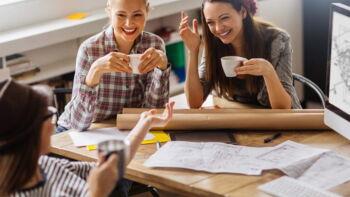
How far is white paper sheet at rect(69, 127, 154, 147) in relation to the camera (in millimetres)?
2381

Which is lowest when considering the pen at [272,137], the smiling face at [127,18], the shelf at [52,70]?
the shelf at [52,70]

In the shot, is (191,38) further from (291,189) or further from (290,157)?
(291,189)

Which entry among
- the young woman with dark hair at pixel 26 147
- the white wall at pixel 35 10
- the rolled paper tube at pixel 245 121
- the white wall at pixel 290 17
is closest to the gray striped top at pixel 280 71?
the rolled paper tube at pixel 245 121

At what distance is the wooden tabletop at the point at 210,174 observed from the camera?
1980mm

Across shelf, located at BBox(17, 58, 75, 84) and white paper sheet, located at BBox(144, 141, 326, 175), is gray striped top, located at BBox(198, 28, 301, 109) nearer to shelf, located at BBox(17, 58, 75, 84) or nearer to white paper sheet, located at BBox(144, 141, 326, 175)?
white paper sheet, located at BBox(144, 141, 326, 175)

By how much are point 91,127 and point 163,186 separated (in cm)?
53

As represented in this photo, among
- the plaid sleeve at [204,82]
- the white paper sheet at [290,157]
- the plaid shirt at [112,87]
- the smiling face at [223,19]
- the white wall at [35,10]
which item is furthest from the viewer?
the white wall at [35,10]

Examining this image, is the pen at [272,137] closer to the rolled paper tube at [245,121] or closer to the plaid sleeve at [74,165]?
the rolled paper tube at [245,121]

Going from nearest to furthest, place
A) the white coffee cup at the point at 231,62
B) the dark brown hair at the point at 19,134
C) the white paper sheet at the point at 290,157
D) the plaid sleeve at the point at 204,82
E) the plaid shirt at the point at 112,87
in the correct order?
1. the dark brown hair at the point at 19,134
2. the white paper sheet at the point at 290,157
3. the white coffee cup at the point at 231,62
4. the plaid shirt at the point at 112,87
5. the plaid sleeve at the point at 204,82

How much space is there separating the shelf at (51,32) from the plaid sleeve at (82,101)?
0.92 m

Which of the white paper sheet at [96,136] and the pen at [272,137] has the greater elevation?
the white paper sheet at [96,136]

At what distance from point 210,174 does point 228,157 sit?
0.14m

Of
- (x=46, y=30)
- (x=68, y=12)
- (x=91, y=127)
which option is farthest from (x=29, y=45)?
(x=91, y=127)

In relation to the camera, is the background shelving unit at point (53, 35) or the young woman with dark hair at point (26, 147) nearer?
the young woman with dark hair at point (26, 147)
